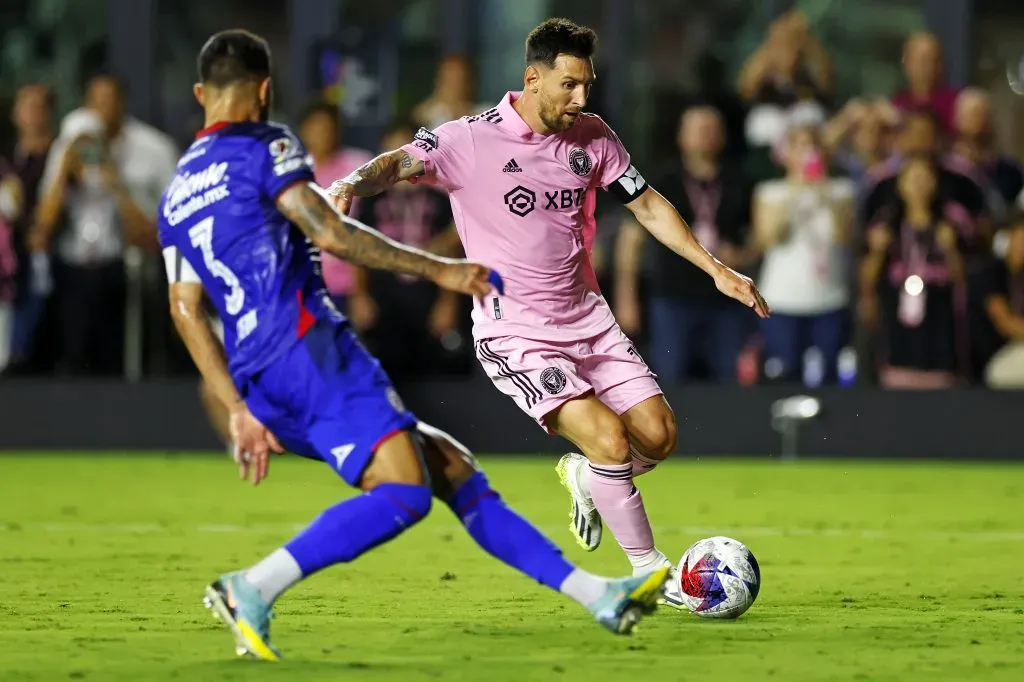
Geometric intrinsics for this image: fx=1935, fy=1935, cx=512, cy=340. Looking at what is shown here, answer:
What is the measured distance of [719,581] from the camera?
6656mm

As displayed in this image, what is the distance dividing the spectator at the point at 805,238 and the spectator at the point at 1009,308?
1066 millimetres

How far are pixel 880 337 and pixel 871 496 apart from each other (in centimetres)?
222

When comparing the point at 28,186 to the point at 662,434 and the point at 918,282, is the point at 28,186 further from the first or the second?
the point at 662,434

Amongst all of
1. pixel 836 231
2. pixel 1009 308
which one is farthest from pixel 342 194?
pixel 1009 308

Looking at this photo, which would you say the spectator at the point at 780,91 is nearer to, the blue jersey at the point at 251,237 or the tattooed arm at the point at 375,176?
the tattooed arm at the point at 375,176

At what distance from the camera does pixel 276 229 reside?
567cm

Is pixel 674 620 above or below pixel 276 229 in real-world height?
below

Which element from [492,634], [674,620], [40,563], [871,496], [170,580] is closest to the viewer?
[492,634]

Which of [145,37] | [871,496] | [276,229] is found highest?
[145,37]

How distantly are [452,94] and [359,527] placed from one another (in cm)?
Answer: 792

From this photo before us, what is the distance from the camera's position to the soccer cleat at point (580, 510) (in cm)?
749

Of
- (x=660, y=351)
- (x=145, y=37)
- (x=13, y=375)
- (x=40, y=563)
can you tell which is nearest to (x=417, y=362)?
(x=660, y=351)

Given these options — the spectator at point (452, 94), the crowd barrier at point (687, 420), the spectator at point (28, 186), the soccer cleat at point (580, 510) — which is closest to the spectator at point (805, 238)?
the crowd barrier at point (687, 420)

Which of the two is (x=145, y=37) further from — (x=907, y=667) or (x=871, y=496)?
(x=907, y=667)
